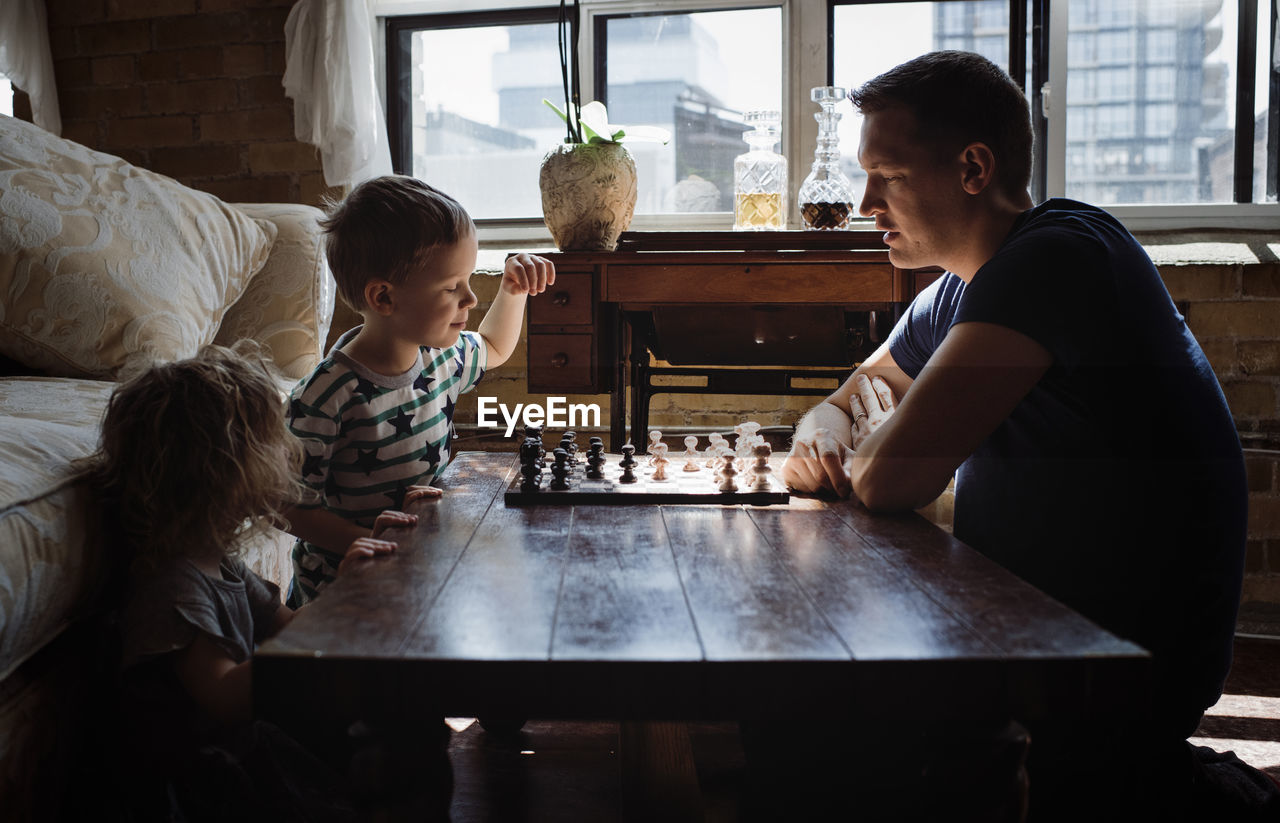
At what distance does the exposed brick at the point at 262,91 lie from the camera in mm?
3115

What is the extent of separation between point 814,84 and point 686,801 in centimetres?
247

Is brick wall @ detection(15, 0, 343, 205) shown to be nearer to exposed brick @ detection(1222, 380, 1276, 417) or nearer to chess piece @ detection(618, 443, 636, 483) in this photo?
chess piece @ detection(618, 443, 636, 483)

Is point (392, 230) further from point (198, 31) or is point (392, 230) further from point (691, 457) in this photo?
point (198, 31)

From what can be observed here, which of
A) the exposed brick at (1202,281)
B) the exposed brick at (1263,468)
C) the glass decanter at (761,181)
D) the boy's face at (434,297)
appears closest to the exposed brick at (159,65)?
the glass decanter at (761,181)

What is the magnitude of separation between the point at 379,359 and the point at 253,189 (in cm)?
188

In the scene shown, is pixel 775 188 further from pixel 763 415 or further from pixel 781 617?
pixel 781 617

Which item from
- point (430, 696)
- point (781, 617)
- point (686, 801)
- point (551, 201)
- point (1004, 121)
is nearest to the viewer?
point (430, 696)

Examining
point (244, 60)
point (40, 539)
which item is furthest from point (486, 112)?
point (40, 539)

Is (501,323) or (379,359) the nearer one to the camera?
(379,359)

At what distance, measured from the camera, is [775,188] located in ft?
8.78

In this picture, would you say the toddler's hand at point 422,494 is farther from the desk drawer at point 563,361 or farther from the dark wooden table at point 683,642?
the desk drawer at point 563,361

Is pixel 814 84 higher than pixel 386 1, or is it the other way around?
pixel 386 1

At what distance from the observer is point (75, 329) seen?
6.45 feet

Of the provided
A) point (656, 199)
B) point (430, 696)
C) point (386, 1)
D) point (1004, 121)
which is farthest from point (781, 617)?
point (386, 1)
